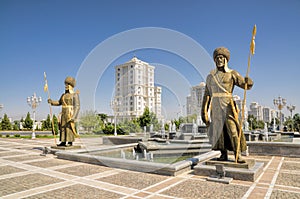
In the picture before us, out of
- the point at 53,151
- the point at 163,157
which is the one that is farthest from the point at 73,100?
the point at 163,157

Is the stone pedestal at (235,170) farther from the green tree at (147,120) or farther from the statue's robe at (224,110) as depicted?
the green tree at (147,120)

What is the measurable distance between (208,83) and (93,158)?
4449 millimetres

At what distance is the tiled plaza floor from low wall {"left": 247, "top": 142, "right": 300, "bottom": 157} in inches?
101

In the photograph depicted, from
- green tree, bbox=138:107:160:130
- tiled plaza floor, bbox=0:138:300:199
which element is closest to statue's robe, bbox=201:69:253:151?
tiled plaza floor, bbox=0:138:300:199

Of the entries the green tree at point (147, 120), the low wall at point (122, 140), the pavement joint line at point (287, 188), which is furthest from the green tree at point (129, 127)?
the pavement joint line at point (287, 188)

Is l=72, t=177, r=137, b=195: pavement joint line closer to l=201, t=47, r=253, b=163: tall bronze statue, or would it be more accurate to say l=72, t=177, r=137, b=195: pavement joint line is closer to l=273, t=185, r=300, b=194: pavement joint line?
l=201, t=47, r=253, b=163: tall bronze statue

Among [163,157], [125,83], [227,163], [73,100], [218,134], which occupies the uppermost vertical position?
[125,83]

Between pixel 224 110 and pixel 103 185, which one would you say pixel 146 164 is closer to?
pixel 103 185

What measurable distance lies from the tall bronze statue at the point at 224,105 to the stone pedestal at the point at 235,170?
0.18 m

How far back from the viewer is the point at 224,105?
5180 millimetres

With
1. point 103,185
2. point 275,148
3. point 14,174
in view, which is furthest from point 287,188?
point 14,174

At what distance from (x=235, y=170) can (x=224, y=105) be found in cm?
158

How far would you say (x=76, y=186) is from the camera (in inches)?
185

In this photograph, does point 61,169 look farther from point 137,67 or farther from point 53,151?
point 137,67
